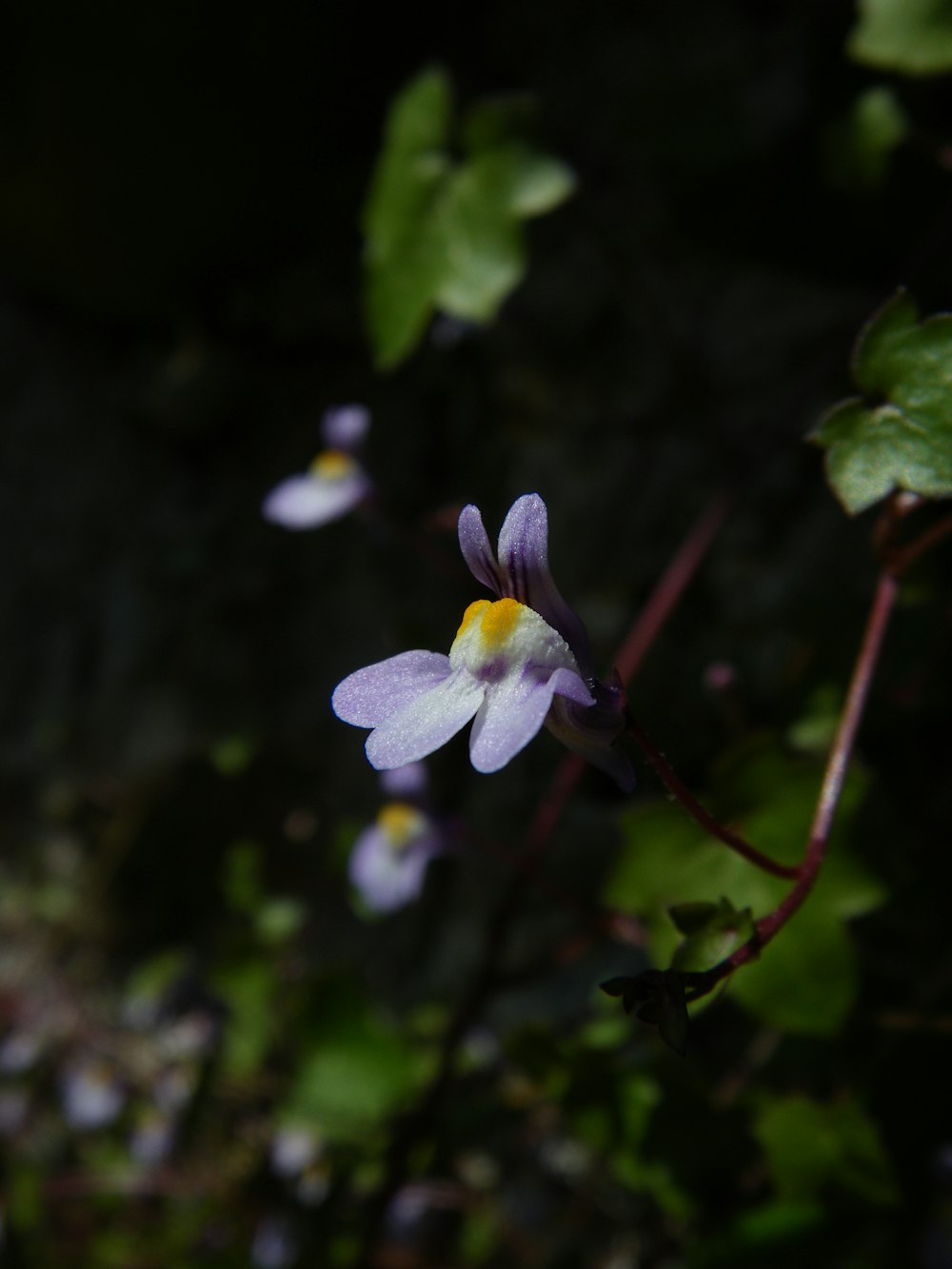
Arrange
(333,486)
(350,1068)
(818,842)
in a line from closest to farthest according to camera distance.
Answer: (818,842), (333,486), (350,1068)

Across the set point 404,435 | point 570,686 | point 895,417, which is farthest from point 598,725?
point 404,435

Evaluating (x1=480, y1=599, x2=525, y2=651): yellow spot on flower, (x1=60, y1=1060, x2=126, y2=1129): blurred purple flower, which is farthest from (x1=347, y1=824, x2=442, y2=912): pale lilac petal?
(x1=60, y1=1060, x2=126, y2=1129): blurred purple flower

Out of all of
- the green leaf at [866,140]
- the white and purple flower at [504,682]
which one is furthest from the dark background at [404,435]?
the white and purple flower at [504,682]

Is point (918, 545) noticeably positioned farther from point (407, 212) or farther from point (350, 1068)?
point (350, 1068)

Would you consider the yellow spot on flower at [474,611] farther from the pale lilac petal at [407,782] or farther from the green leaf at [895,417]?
the pale lilac petal at [407,782]

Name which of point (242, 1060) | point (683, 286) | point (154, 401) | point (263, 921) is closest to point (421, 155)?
point (683, 286)

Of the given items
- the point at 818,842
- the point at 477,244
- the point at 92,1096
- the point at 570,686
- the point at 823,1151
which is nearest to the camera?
the point at 570,686

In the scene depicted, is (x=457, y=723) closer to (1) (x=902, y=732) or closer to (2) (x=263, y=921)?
(1) (x=902, y=732)
